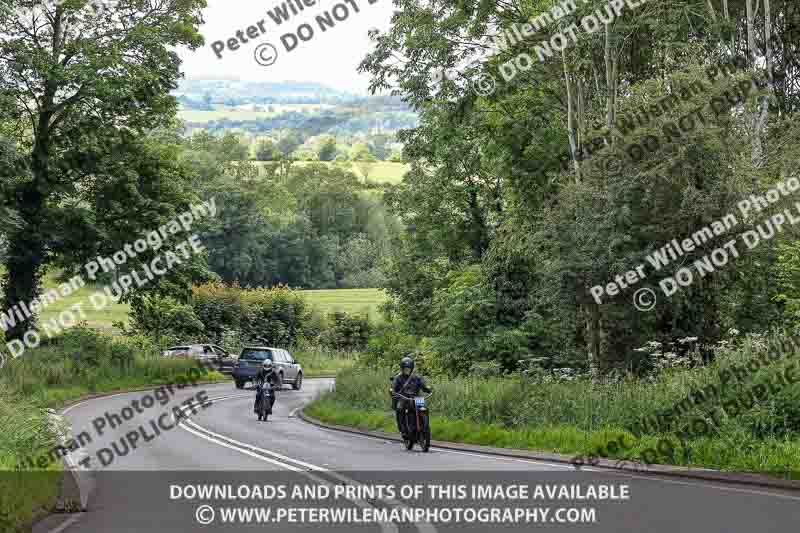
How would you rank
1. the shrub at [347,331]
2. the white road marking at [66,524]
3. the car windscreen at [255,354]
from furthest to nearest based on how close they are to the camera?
the shrub at [347,331] < the car windscreen at [255,354] < the white road marking at [66,524]

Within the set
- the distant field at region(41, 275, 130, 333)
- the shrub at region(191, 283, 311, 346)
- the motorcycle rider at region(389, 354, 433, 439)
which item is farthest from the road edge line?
the distant field at region(41, 275, 130, 333)

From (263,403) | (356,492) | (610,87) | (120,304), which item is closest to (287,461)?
(356,492)

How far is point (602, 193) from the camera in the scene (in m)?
27.1

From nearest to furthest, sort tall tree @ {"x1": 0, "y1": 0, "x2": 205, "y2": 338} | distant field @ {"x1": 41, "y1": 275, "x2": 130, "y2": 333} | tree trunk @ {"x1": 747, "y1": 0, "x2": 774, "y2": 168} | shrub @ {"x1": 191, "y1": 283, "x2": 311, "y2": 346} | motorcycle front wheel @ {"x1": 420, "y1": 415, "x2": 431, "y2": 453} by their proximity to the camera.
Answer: motorcycle front wheel @ {"x1": 420, "y1": 415, "x2": 431, "y2": 453} → tree trunk @ {"x1": 747, "y1": 0, "x2": 774, "y2": 168} → tall tree @ {"x1": 0, "y1": 0, "x2": 205, "y2": 338} → shrub @ {"x1": 191, "y1": 283, "x2": 311, "y2": 346} → distant field @ {"x1": 41, "y1": 275, "x2": 130, "y2": 333}

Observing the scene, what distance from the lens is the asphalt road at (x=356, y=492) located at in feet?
34.8

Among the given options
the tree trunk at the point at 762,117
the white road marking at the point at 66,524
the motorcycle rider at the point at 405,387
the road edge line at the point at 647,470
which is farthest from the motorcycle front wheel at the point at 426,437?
the tree trunk at the point at 762,117

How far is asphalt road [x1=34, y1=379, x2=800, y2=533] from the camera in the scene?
418 inches

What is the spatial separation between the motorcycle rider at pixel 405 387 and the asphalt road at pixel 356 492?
687mm

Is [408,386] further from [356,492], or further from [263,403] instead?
[263,403]

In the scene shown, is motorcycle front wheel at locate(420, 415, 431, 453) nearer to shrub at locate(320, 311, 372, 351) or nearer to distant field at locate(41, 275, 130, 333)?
shrub at locate(320, 311, 372, 351)

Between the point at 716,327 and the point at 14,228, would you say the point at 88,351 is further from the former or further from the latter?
the point at 716,327

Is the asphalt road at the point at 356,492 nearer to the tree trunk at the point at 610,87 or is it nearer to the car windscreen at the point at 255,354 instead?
the tree trunk at the point at 610,87

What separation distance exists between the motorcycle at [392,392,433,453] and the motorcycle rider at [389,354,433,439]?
67 millimetres

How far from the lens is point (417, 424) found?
19703mm
